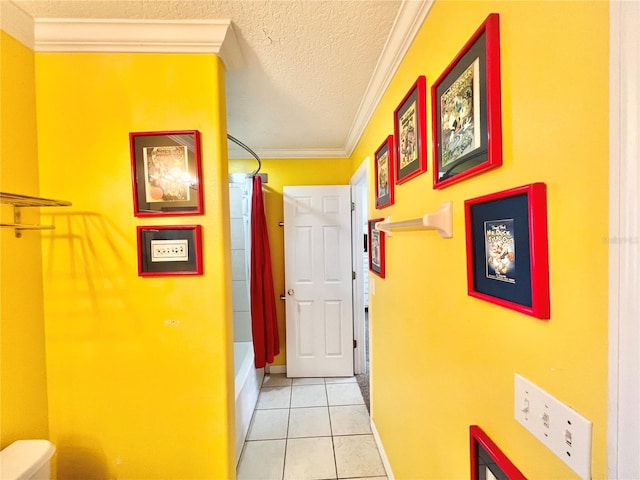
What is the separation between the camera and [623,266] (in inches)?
15.7

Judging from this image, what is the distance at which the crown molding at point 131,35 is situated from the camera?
1.17 m

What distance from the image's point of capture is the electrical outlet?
47 cm

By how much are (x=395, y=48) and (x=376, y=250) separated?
1119 mm

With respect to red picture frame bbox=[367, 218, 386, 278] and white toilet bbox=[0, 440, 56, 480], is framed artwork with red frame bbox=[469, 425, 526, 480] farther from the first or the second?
white toilet bbox=[0, 440, 56, 480]

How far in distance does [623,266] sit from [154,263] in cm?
151

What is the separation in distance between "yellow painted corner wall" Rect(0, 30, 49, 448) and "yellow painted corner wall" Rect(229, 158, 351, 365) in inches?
72.7

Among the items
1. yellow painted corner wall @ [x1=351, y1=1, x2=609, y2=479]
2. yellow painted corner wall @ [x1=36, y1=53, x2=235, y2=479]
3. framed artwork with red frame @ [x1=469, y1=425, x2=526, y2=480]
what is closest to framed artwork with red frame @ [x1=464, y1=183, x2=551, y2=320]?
yellow painted corner wall @ [x1=351, y1=1, x2=609, y2=479]

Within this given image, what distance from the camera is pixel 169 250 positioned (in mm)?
1271

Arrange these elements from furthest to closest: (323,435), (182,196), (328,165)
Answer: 1. (328,165)
2. (323,435)
3. (182,196)

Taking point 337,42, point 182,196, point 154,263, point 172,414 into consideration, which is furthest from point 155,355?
point 337,42

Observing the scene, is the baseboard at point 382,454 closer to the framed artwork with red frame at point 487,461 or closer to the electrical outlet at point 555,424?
the framed artwork with red frame at point 487,461

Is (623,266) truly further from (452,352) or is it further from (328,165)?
(328,165)

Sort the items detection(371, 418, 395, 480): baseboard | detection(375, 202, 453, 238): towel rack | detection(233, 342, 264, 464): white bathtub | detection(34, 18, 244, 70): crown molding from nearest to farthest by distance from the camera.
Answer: detection(375, 202, 453, 238): towel rack < detection(34, 18, 244, 70): crown molding < detection(371, 418, 395, 480): baseboard < detection(233, 342, 264, 464): white bathtub

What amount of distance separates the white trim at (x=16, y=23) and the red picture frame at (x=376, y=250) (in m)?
1.89
